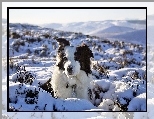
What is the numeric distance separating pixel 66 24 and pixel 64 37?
0.14m

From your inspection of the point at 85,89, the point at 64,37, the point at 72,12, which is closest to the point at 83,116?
the point at 85,89

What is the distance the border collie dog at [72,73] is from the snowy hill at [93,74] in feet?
0.18

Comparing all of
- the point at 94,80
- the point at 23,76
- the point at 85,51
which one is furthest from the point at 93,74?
the point at 23,76

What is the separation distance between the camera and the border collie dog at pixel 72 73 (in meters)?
3.59

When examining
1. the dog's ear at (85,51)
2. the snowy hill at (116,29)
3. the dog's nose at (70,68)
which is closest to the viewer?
the dog's nose at (70,68)

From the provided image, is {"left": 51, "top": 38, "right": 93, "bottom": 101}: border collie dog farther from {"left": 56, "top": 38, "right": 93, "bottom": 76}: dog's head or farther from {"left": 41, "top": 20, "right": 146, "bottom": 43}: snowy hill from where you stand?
{"left": 41, "top": 20, "right": 146, "bottom": 43}: snowy hill

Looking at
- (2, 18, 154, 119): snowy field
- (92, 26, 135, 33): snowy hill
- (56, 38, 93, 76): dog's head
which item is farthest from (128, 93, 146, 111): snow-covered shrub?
(92, 26, 135, 33): snowy hill

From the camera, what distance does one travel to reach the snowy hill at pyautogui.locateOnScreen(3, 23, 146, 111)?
3719 mm

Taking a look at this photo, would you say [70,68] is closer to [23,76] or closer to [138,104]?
[23,76]

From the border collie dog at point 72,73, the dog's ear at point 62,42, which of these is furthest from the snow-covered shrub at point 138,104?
the dog's ear at point 62,42

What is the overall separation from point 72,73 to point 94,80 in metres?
0.28

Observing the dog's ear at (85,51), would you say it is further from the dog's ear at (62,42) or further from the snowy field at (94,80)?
the dog's ear at (62,42)

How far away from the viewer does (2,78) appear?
3729 mm

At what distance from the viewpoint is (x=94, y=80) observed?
375cm
